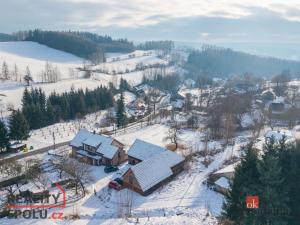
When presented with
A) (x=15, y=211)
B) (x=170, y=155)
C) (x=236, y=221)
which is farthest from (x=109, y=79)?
(x=236, y=221)

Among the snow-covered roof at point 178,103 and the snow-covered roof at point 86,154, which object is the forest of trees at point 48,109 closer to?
the snow-covered roof at point 86,154

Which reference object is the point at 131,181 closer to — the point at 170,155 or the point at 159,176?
the point at 159,176

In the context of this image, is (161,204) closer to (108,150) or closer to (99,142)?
(108,150)

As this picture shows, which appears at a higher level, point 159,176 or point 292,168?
point 292,168

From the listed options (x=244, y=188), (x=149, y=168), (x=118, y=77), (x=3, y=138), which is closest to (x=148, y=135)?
(x=149, y=168)

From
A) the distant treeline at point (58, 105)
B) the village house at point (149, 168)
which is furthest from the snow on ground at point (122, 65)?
the village house at point (149, 168)

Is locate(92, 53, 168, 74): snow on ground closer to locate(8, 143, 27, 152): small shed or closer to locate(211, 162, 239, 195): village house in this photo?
locate(8, 143, 27, 152): small shed

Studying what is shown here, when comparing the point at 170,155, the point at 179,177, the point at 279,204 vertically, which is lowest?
the point at 179,177

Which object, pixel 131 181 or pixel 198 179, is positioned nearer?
pixel 131 181
